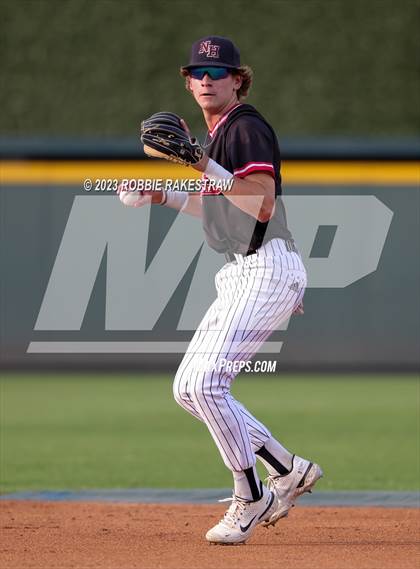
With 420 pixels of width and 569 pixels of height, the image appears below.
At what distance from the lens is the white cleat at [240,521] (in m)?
4.49

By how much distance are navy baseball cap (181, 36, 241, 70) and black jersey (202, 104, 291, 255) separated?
0.18 meters

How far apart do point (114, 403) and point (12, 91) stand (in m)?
3.77

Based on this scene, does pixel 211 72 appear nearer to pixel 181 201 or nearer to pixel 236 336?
pixel 181 201

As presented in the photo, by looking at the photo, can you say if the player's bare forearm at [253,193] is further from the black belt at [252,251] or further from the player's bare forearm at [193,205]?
the player's bare forearm at [193,205]

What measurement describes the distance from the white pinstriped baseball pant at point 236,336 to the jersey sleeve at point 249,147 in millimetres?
343

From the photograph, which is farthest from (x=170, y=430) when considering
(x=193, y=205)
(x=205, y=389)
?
(x=205, y=389)

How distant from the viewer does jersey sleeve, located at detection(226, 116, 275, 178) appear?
4.31 metres

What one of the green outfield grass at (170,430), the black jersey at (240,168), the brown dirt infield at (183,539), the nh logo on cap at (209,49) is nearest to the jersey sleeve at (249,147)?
the black jersey at (240,168)

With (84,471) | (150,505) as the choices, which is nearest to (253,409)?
(84,471)

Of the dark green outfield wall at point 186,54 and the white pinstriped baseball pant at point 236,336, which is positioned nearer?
the white pinstriped baseball pant at point 236,336

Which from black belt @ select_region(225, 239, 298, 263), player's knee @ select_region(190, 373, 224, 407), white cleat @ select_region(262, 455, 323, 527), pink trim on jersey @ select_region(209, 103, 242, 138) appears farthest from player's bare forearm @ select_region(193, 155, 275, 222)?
white cleat @ select_region(262, 455, 323, 527)

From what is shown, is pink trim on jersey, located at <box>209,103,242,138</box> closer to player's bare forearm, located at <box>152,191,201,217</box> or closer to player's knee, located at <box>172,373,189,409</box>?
player's bare forearm, located at <box>152,191,201,217</box>

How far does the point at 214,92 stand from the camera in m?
4.51

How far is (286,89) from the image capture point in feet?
40.7
